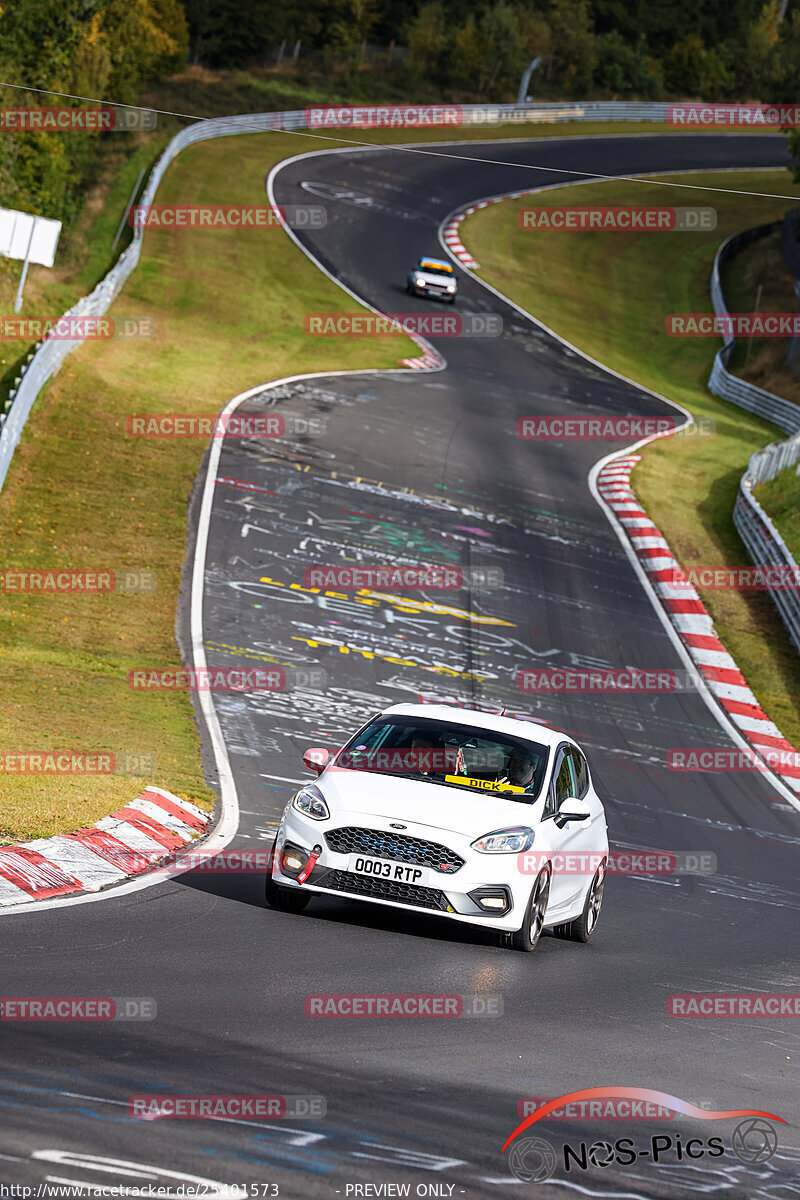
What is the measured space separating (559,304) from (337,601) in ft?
117

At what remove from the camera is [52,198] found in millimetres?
49812

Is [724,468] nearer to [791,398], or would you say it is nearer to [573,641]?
[791,398]

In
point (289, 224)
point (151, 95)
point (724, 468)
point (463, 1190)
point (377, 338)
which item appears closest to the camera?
point (463, 1190)

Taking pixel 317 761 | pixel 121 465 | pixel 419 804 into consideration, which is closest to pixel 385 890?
pixel 419 804

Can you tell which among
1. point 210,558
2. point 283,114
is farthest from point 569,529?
point 283,114

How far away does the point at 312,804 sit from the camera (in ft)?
33.2

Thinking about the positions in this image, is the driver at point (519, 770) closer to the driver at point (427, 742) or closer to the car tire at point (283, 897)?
the driver at point (427, 742)

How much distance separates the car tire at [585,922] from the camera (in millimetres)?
11156

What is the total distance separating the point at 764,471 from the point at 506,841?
86.0ft

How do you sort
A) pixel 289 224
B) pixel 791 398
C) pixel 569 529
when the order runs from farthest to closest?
pixel 289 224
pixel 791 398
pixel 569 529

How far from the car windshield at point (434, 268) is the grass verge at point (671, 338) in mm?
4265

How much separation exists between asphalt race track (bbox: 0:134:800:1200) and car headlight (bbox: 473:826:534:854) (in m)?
0.71

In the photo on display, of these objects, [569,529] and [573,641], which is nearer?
[573,641]

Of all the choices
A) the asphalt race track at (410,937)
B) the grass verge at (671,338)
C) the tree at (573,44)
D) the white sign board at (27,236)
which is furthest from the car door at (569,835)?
the tree at (573,44)
